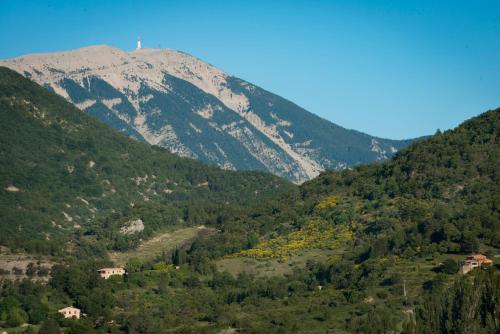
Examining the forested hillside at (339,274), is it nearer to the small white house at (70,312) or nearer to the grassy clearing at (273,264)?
the grassy clearing at (273,264)

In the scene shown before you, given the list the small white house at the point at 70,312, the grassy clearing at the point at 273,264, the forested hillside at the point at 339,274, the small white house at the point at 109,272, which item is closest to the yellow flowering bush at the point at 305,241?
the forested hillside at the point at 339,274

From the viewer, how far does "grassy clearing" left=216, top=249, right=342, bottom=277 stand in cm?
17112

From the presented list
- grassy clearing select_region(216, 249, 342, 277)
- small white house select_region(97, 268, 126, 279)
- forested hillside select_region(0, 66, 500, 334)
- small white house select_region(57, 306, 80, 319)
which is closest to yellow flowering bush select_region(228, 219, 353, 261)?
forested hillside select_region(0, 66, 500, 334)

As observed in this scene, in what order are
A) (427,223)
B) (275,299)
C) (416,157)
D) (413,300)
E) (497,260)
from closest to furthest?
(413,300) < (497,260) < (275,299) < (427,223) < (416,157)

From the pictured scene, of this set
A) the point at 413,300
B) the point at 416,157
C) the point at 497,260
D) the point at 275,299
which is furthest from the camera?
the point at 416,157

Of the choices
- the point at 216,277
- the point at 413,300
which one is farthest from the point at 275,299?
the point at 413,300

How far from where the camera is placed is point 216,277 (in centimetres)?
16862

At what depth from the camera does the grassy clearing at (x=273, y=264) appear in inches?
6737

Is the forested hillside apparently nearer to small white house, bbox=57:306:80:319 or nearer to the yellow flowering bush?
the yellow flowering bush

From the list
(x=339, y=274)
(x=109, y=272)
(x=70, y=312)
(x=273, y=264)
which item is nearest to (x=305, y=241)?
(x=273, y=264)

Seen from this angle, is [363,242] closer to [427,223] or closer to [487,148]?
[427,223]

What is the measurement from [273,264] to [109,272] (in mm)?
23048

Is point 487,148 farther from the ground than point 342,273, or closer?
farther from the ground

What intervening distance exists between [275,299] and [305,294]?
403 centimetres
